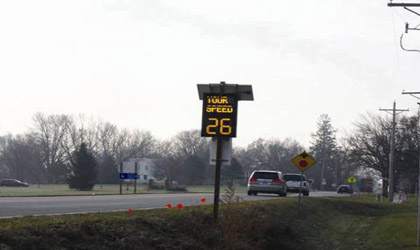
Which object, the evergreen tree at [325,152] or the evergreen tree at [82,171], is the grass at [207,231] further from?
the evergreen tree at [325,152]

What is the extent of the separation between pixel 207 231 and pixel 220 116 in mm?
3481

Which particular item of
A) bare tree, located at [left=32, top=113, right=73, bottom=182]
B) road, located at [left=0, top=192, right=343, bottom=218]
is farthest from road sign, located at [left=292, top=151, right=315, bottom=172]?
bare tree, located at [left=32, top=113, right=73, bottom=182]

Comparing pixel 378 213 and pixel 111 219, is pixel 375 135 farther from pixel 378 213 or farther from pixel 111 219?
pixel 111 219

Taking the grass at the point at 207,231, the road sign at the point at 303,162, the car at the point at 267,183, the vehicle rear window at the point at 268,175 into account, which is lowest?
the grass at the point at 207,231

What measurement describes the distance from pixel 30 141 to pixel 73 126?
9534 millimetres

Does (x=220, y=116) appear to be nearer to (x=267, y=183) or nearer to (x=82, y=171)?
(x=267, y=183)

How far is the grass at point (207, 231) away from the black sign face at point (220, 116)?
2.57 metres

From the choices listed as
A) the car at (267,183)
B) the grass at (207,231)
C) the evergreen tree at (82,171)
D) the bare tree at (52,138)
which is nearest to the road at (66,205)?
the grass at (207,231)

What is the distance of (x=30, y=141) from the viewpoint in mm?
137625

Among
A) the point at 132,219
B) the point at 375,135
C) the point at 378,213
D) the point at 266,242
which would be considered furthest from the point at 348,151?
the point at 132,219

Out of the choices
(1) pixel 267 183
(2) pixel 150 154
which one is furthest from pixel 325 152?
(1) pixel 267 183

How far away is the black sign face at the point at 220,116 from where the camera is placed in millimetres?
19328

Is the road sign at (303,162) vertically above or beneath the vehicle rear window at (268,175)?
above

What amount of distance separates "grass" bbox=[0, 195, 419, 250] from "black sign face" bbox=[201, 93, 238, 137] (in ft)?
8.45
